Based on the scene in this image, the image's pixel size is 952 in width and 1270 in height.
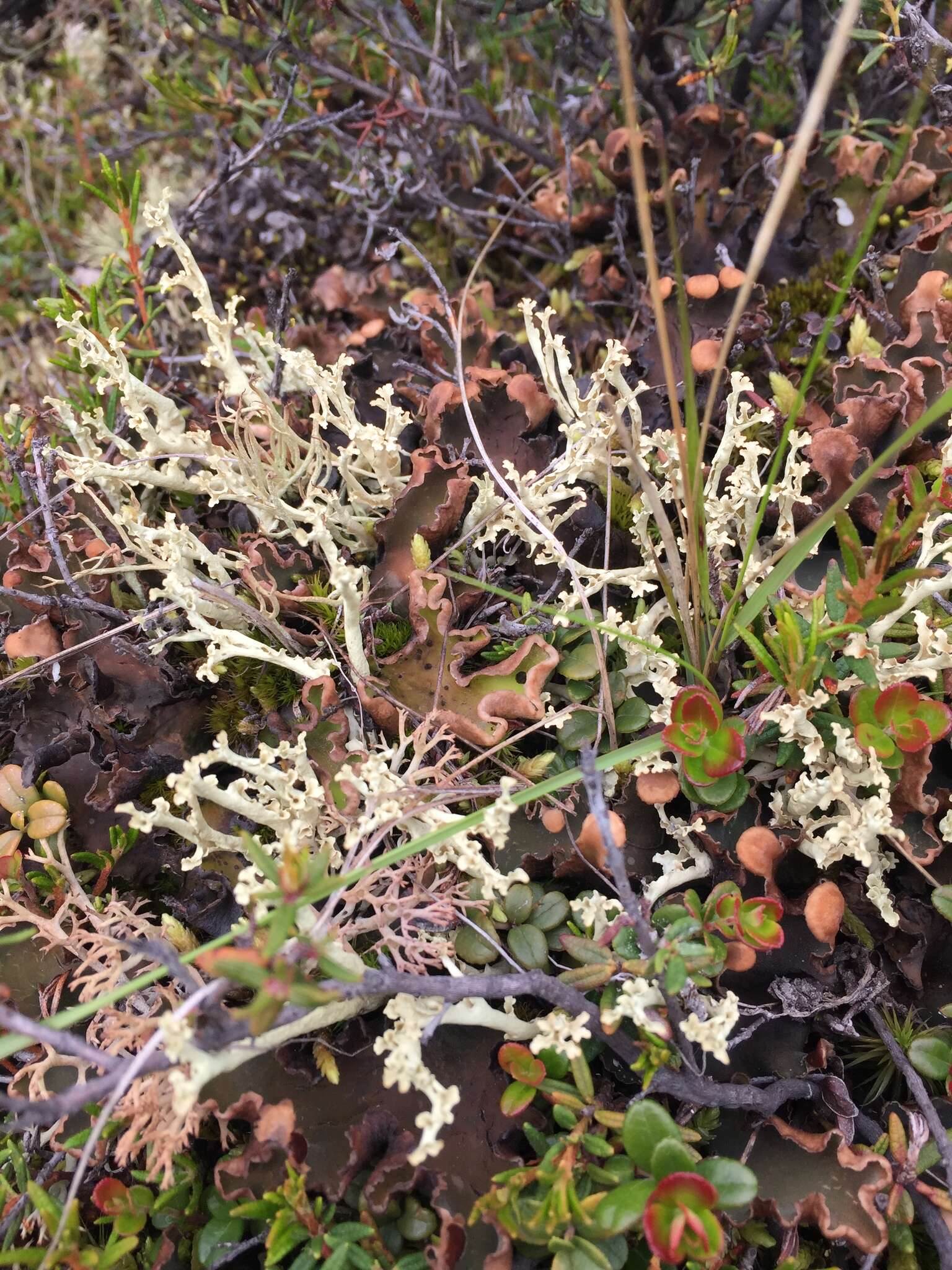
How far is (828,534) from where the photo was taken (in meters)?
2.20

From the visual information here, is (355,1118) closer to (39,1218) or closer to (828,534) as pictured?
(39,1218)

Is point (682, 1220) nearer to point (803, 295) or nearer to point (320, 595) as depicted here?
point (320, 595)

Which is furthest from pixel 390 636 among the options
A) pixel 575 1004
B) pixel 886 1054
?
pixel 886 1054

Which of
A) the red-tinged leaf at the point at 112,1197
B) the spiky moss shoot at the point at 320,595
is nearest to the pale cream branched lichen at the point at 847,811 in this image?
the spiky moss shoot at the point at 320,595

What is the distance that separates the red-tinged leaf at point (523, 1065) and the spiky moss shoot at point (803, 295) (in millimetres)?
2054

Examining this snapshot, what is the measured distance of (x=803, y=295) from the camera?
2609 millimetres

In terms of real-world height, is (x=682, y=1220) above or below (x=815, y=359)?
below

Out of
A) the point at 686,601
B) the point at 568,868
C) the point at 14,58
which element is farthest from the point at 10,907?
the point at 14,58

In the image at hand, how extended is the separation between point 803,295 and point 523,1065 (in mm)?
2325

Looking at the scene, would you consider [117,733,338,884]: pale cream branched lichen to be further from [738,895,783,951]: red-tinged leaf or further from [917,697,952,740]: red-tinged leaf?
[917,697,952,740]: red-tinged leaf

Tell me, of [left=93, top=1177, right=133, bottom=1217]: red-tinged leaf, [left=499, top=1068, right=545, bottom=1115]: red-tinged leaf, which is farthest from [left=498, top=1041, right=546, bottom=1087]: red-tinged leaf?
[left=93, top=1177, right=133, bottom=1217]: red-tinged leaf

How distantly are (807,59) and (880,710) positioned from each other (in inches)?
102

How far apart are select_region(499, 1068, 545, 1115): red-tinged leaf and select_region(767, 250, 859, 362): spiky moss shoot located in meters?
2.11

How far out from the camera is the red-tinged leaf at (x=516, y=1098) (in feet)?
5.24
